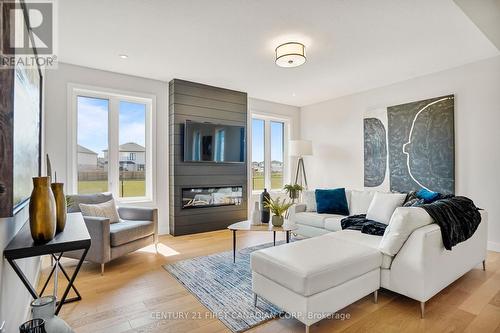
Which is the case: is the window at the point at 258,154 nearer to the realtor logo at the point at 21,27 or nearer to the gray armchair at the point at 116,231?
the gray armchair at the point at 116,231

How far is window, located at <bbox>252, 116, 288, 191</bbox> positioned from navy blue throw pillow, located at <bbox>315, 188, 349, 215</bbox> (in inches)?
76.7

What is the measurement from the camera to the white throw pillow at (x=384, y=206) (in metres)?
3.08

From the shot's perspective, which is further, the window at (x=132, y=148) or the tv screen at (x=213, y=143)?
the tv screen at (x=213, y=143)

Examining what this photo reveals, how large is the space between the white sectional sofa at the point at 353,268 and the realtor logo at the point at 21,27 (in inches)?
75.5

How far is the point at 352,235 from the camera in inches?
108

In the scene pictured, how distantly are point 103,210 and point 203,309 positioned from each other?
188 centimetres

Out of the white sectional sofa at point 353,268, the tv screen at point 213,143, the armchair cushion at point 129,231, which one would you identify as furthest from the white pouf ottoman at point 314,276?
the tv screen at point 213,143

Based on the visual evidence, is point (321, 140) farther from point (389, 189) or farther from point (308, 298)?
point (308, 298)

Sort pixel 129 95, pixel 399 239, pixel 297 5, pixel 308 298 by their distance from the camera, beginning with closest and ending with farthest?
pixel 308 298 < pixel 399 239 < pixel 297 5 < pixel 129 95

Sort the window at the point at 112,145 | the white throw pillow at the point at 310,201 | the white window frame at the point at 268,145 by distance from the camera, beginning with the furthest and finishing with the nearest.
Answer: the white window frame at the point at 268,145 < the white throw pillow at the point at 310,201 < the window at the point at 112,145

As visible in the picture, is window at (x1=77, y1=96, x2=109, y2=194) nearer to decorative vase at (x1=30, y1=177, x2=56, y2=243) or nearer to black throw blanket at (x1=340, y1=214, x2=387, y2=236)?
decorative vase at (x1=30, y1=177, x2=56, y2=243)

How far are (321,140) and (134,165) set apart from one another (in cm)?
385

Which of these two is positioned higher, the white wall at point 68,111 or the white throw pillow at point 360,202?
the white wall at point 68,111

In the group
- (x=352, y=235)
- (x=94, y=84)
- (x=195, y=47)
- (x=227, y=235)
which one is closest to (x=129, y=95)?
(x=94, y=84)
